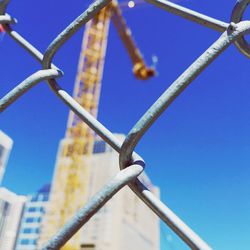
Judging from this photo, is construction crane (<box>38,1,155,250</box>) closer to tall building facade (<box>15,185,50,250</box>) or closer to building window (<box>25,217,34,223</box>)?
tall building facade (<box>15,185,50,250</box>)

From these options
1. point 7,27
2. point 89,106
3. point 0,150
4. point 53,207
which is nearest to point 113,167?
point 0,150

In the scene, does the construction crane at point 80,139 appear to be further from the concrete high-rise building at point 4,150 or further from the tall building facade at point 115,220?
the tall building facade at point 115,220

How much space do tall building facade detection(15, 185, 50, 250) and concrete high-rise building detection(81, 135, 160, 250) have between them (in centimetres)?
1756

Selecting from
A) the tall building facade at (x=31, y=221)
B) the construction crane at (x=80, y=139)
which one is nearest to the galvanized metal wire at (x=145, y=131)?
the construction crane at (x=80, y=139)

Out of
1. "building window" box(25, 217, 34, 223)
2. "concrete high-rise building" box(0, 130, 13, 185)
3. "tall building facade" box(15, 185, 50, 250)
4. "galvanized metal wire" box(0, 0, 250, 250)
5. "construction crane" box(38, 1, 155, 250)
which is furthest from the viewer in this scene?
"building window" box(25, 217, 34, 223)

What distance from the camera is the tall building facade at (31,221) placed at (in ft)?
161

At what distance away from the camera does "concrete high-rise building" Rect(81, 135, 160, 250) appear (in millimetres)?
32409

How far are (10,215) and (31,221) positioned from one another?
16.7 m

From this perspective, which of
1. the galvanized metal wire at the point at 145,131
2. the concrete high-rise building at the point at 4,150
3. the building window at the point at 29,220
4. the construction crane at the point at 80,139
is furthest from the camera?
the building window at the point at 29,220

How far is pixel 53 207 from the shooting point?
1591cm

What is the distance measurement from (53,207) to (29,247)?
1482 inches

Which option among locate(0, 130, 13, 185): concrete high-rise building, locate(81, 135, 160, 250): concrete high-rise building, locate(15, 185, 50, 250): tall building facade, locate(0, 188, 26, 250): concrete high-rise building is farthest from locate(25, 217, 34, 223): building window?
locate(0, 130, 13, 185): concrete high-rise building

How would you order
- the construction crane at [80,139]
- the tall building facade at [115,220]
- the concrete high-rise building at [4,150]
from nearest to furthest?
the construction crane at [80,139]
the concrete high-rise building at [4,150]
the tall building facade at [115,220]

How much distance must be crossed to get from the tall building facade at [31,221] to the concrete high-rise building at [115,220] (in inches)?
691
